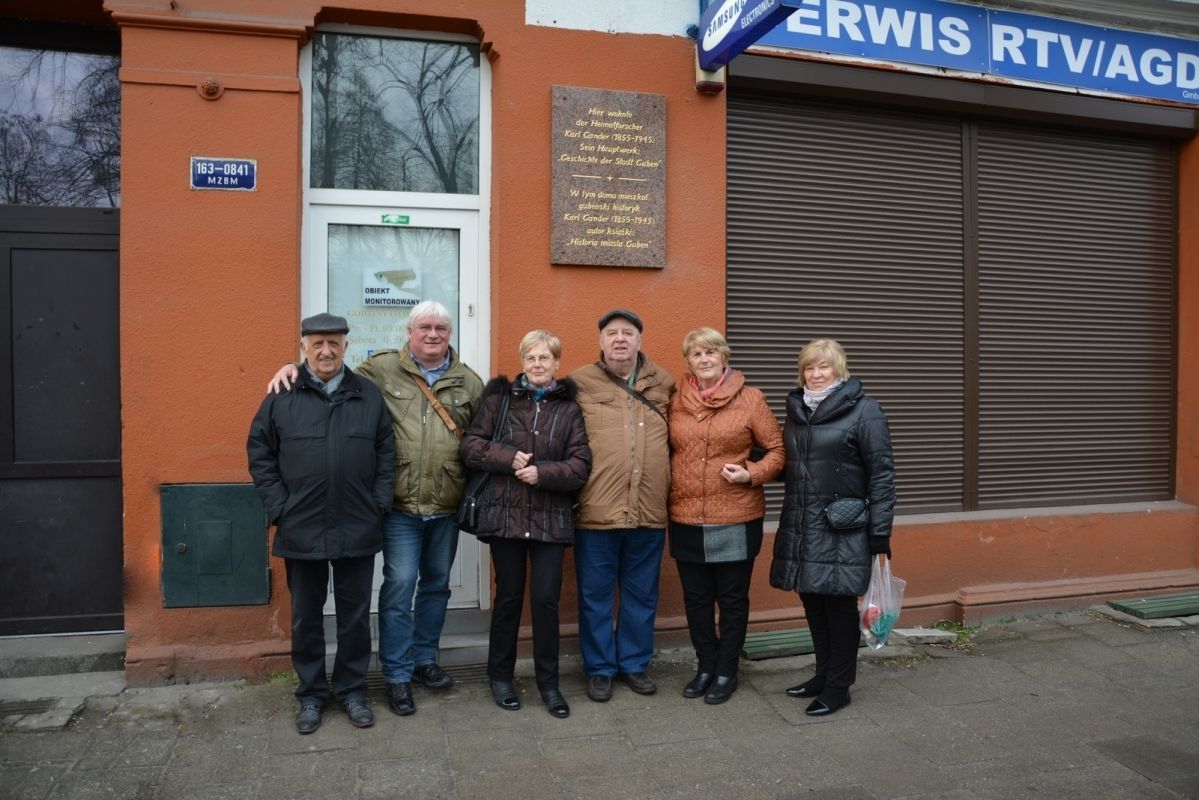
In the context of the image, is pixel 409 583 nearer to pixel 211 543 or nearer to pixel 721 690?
pixel 211 543

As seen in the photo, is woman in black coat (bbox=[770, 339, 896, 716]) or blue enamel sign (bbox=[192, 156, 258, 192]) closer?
woman in black coat (bbox=[770, 339, 896, 716])

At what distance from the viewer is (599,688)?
14.4ft

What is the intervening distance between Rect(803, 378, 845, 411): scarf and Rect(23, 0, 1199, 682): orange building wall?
1.08m

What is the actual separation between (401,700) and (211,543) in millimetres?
1307

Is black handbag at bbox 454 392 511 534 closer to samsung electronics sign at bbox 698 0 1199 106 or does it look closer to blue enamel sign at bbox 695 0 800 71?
blue enamel sign at bbox 695 0 800 71

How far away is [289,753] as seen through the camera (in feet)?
12.5

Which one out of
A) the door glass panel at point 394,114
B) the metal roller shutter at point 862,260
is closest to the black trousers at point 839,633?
the metal roller shutter at point 862,260

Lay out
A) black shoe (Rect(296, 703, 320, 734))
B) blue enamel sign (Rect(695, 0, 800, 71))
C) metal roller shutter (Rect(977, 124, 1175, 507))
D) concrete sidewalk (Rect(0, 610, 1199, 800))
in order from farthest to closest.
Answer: metal roller shutter (Rect(977, 124, 1175, 507)) → blue enamel sign (Rect(695, 0, 800, 71)) → black shoe (Rect(296, 703, 320, 734)) → concrete sidewalk (Rect(0, 610, 1199, 800))

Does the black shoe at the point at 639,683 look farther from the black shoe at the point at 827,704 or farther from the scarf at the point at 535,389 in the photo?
the scarf at the point at 535,389

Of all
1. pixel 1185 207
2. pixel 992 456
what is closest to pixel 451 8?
pixel 992 456

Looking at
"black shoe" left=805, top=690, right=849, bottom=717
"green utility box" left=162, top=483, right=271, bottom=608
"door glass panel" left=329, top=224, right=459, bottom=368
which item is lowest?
"black shoe" left=805, top=690, right=849, bottom=717

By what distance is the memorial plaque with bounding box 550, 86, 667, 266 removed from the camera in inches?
195

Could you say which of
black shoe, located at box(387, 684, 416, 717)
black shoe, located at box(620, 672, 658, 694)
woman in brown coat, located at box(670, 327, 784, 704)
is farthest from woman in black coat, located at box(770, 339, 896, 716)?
black shoe, located at box(387, 684, 416, 717)

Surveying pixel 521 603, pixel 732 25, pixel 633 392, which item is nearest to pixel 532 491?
pixel 521 603
